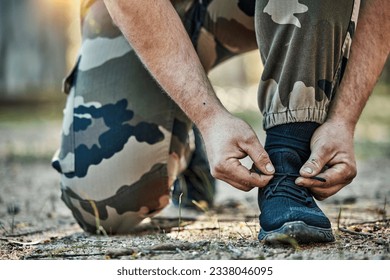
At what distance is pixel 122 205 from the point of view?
2277mm

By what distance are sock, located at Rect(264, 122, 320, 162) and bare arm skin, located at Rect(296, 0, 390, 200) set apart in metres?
0.02

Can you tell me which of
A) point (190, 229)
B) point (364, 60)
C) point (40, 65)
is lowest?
point (190, 229)

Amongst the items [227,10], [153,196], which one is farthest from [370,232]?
[227,10]

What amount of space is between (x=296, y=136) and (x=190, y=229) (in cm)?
60

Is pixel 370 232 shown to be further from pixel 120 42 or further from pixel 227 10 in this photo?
pixel 120 42

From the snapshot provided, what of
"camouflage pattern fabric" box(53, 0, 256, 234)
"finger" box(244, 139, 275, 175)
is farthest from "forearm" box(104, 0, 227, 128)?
"camouflage pattern fabric" box(53, 0, 256, 234)

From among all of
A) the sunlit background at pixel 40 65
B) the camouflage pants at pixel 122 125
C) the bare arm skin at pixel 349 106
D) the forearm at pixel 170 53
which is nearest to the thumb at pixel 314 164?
the bare arm skin at pixel 349 106

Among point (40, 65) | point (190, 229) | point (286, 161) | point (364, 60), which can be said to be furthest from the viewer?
point (40, 65)

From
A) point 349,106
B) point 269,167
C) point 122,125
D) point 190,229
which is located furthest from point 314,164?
point 122,125

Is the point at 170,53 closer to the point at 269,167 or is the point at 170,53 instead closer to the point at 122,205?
the point at 269,167

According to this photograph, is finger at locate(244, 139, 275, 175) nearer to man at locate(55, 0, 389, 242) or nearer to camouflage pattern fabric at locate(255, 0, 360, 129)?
man at locate(55, 0, 389, 242)

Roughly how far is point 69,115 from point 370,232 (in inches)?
42.5

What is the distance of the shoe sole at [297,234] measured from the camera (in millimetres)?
1603
